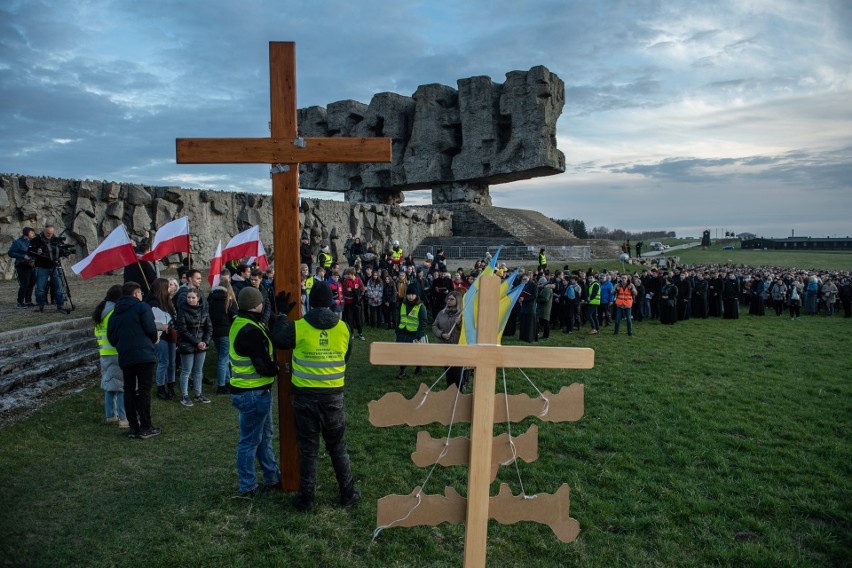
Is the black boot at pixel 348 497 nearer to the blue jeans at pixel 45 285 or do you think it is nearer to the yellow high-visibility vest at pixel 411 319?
the yellow high-visibility vest at pixel 411 319

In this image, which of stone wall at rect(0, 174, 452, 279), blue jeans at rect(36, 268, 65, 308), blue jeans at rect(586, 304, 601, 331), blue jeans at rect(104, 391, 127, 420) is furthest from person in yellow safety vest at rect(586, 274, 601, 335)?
blue jeans at rect(36, 268, 65, 308)

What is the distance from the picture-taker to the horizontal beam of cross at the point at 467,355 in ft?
8.31

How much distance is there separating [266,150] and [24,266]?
9.00m

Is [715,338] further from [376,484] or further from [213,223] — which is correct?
[213,223]

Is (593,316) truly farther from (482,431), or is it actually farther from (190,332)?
(482,431)

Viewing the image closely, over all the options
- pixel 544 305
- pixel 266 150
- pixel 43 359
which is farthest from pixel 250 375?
pixel 544 305

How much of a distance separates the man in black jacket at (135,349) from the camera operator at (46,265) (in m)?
5.35

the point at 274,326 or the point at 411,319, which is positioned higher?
the point at 274,326

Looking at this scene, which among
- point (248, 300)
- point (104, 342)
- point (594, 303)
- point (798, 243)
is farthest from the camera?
point (798, 243)

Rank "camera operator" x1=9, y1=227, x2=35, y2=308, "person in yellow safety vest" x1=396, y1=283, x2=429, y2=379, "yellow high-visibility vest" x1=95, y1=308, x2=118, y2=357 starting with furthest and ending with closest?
"camera operator" x1=9, y1=227, x2=35, y2=308 → "person in yellow safety vest" x1=396, y1=283, x2=429, y2=379 → "yellow high-visibility vest" x1=95, y1=308, x2=118, y2=357

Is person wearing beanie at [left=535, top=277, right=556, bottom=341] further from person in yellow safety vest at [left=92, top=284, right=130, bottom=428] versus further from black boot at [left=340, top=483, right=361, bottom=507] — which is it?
person in yellow safety vest at [left=92, top=284, right=130, bottom=428]

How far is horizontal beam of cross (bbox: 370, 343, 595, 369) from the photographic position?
2.53m

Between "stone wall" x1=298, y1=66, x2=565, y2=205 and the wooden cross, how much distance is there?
1121 inches

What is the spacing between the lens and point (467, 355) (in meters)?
2.57
